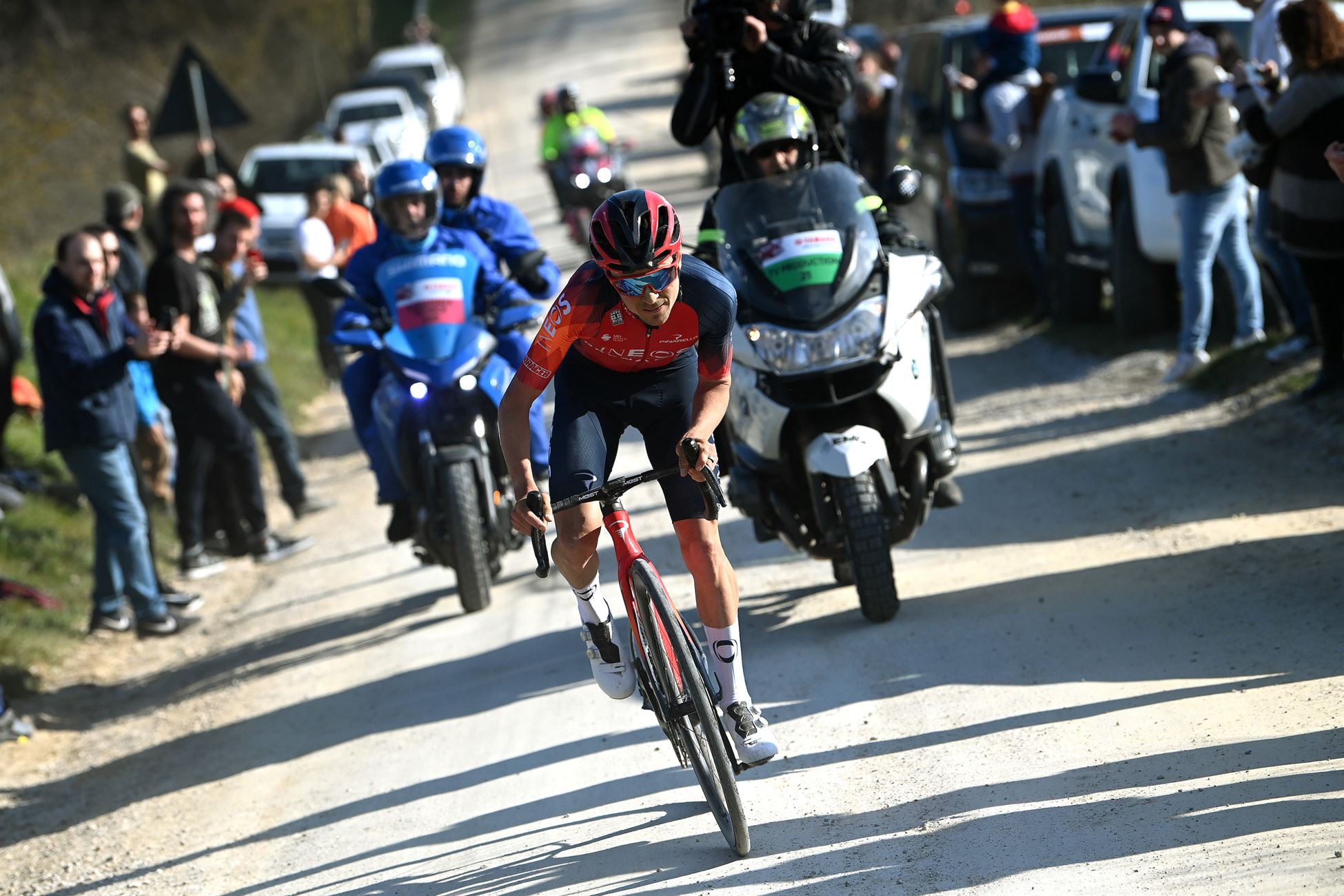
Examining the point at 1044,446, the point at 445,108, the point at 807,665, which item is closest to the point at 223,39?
the point at 445,108

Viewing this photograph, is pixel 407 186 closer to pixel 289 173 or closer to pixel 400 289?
pixel 400 289

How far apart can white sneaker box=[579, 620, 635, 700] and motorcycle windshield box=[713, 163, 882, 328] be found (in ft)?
6.23

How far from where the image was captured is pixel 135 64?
36062 mm

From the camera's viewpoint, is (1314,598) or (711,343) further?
(1314,598)

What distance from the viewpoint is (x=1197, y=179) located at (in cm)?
1031

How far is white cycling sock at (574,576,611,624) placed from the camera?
585 centimetres

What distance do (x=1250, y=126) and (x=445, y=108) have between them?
105ft

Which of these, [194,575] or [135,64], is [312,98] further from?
[194,575]

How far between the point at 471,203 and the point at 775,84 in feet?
6.45

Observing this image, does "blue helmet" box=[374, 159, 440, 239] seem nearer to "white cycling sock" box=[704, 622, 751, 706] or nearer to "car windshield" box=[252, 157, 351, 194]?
"white cycling sock" box=[704, 622, 751, 706]

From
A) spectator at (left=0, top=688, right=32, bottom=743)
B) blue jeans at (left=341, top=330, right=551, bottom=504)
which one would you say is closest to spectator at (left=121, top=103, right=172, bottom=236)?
blue jeans at (left=341, top=330, right=551, bottom=504)

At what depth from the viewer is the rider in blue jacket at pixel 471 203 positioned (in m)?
9.34

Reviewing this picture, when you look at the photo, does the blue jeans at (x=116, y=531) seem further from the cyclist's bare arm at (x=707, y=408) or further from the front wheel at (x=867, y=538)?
the cyclist's bare arm at (x=707, y=408)

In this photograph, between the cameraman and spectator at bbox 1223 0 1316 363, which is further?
spectator at bbox 1223 0 1316 363
